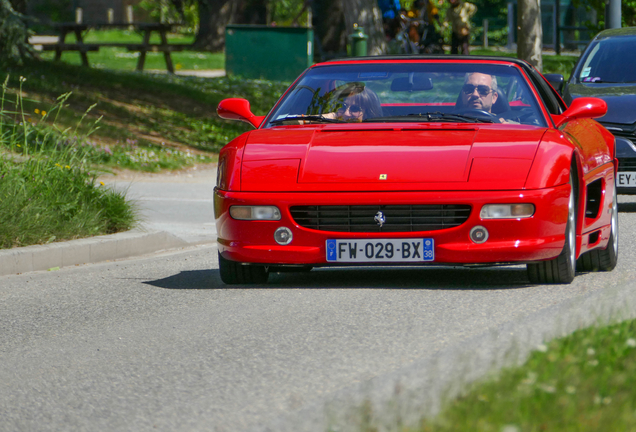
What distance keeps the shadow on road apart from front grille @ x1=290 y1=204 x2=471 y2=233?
1.93 feet

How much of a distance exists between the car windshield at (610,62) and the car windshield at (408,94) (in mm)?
5163

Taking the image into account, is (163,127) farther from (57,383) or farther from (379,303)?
(57,383)

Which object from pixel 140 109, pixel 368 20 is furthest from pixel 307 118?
pixel 368 20

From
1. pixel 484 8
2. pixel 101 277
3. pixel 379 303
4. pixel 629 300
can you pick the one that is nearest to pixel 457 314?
pixel 379 303

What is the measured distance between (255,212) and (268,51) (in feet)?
70.0

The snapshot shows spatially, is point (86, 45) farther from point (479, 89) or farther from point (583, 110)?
point (583, 110)

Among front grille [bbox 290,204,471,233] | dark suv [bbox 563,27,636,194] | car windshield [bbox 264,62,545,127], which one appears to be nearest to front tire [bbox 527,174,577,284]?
front grille [bbox 290,204,471,233]

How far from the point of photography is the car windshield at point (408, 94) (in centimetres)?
721

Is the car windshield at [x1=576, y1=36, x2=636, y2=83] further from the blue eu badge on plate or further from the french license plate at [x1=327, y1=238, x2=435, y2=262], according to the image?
the blue eu badge on plate

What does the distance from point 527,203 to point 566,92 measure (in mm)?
5933

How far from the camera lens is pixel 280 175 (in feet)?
21.2

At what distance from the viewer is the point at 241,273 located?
7082 mm

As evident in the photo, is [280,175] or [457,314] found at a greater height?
[280,175]

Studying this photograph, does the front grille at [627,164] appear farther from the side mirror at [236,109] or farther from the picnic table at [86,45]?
the picnic table at [86,45]
